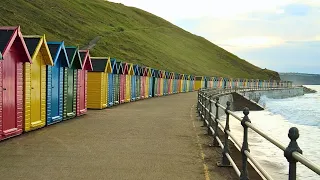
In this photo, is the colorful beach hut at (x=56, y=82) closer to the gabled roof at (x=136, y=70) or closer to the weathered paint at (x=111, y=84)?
the weathered paint at (x=111, y=84)

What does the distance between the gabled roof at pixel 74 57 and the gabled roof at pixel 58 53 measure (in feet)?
1.84

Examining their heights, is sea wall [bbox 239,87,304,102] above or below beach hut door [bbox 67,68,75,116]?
below

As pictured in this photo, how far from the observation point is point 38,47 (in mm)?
12930

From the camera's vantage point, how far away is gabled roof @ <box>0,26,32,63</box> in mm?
10639

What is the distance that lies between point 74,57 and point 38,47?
434cm

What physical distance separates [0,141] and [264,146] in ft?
38.1

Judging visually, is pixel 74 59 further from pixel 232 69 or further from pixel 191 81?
pixel 232 69

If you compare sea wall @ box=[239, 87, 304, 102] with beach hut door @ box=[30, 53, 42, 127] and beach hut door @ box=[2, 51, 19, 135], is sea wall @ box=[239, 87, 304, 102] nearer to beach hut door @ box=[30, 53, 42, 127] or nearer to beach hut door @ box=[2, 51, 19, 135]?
beach hut door @ box=[30, 53, 42, 127]

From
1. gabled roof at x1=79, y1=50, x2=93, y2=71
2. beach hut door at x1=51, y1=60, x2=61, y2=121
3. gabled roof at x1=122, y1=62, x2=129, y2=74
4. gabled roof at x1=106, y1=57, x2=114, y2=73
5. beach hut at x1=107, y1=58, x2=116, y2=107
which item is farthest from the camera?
gabled roof at x1=122, y1=62, x2=129, y2=74

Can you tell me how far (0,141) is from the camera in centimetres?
1073

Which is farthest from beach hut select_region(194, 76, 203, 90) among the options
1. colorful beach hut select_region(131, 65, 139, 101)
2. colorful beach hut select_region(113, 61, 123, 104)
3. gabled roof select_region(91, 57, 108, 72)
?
gabled roof select_region(91, 57, 108, 72)

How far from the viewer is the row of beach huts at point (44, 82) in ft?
36.9

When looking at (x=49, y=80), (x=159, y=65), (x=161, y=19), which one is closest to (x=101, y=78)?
(x=49, y=80)

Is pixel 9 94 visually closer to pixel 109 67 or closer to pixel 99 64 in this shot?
pixel 99 64
